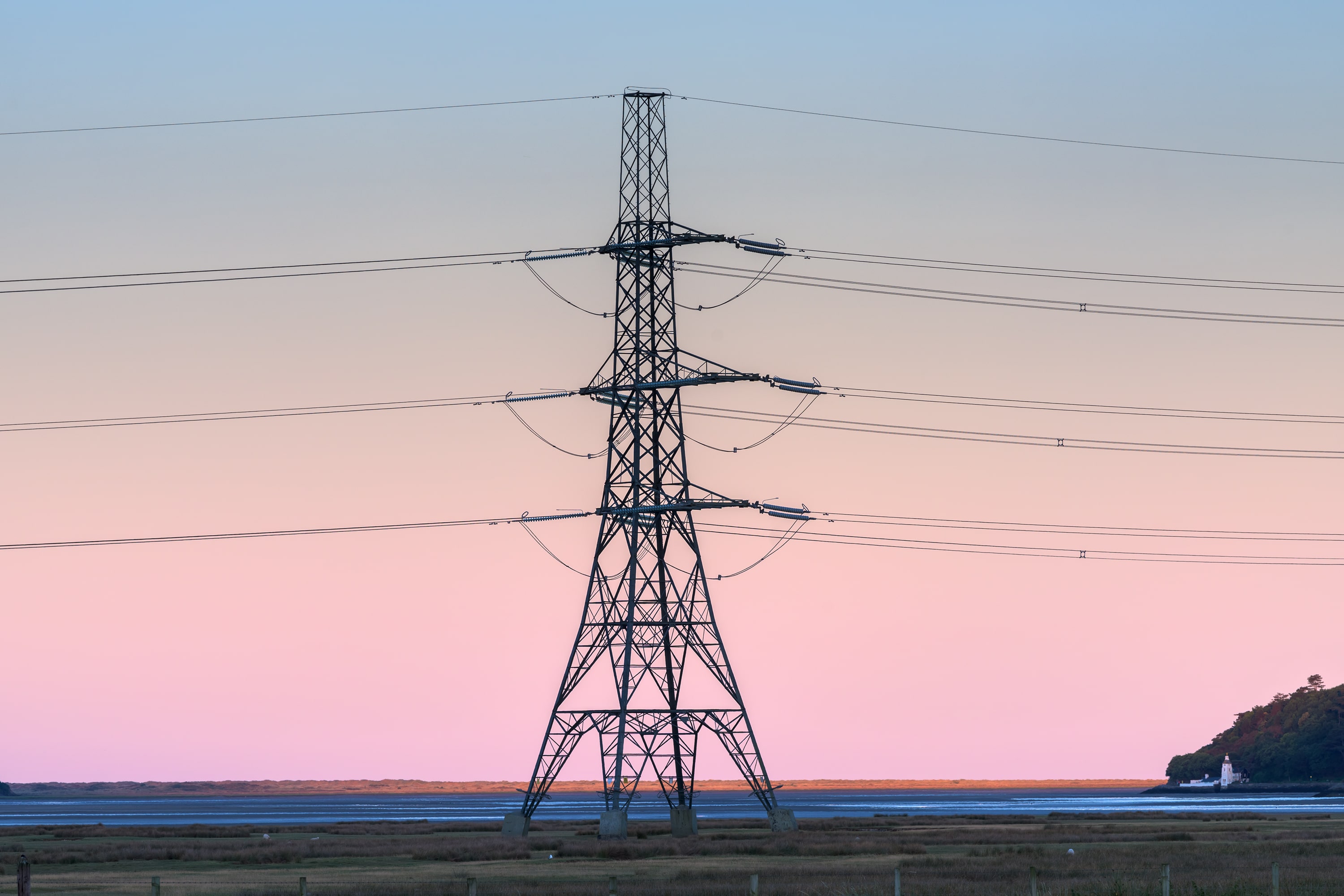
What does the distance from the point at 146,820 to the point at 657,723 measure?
120 meters

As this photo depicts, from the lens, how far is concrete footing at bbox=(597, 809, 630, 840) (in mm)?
77375

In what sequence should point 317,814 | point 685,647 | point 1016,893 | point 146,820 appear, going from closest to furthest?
point 1016,893 → point 685,647 → point 146,820 → point 317,814

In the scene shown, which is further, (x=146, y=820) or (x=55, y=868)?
(x=146, y=820)

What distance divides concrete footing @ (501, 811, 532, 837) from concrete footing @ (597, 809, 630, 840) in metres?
5.62

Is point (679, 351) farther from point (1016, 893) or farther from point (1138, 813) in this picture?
point (1138, 813)

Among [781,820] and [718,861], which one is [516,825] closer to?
[781,820]

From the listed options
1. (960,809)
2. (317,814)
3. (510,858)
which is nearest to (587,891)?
(510,858)

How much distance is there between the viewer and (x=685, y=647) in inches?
2904

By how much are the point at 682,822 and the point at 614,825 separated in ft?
15.2

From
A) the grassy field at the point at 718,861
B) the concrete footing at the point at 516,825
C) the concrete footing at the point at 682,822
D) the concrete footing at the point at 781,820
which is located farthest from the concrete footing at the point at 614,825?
the concrete footing at the point at 781,820

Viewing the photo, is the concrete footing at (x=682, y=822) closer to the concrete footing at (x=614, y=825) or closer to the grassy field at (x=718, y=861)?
the grassy field at (x=718, y=861)

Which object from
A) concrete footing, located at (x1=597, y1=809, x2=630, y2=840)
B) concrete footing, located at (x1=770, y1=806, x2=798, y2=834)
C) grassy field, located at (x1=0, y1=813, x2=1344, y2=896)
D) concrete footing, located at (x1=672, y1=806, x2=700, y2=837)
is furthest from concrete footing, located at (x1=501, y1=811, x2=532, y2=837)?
concrete footing, located at (x1=770, y1=806, x2=798, y2=834)

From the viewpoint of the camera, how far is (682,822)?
8075 centimetres

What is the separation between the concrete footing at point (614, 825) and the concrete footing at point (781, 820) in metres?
9.79
